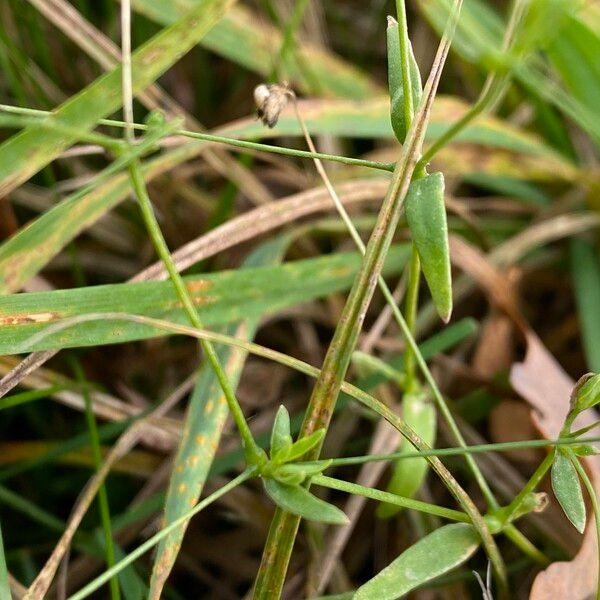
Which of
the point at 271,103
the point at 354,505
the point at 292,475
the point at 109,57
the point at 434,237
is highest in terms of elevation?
the point at 109,57

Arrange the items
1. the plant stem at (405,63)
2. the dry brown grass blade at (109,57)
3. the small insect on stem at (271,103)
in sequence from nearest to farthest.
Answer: the plant stem at (405,63) → the small insect on stem at (271,103) → the dry brown grass blade at (109,57)

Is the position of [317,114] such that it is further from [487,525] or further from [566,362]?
[487,525]

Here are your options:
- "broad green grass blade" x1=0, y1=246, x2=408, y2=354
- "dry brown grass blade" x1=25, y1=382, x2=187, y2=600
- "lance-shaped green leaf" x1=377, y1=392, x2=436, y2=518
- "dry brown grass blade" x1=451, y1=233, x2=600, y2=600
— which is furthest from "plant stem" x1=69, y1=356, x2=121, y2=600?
"dry brown grass blade" x1=451, y1=233, x2=600, y2=600

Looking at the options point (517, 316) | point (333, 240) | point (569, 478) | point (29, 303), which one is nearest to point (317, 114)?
point (333, 240)

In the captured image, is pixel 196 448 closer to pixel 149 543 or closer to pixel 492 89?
pixel 149 543

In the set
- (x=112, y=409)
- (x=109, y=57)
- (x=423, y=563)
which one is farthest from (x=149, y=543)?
(x=109, y=57)

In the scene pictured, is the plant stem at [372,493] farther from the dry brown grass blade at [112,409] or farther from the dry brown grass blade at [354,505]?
the dry brown grass blade at [112,409]

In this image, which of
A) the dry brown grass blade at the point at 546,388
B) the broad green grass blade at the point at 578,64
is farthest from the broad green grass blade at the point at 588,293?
the broad green grass blade at the point at 578,64
